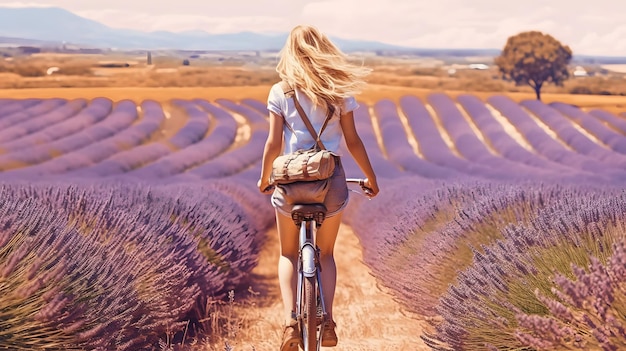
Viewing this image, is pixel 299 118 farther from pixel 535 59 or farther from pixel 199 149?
pixel 199 149

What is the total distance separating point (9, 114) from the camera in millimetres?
9859

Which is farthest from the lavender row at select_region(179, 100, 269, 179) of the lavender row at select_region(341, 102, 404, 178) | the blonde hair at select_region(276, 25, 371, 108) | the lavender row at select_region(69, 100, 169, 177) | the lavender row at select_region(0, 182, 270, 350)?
the blonde hair at select_region(276, 25, 371, 108)

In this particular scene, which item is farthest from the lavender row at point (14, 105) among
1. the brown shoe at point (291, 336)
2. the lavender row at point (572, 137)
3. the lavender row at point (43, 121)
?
the brown shoe at point (291, 336)

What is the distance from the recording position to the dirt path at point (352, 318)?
4215 millimetres

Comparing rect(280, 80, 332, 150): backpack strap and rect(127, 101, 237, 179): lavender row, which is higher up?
rect(280, 80, 332, 150): backpack strap

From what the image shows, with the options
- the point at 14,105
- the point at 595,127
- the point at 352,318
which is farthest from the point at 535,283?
the point at 595,127

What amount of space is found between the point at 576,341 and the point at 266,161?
1.24m

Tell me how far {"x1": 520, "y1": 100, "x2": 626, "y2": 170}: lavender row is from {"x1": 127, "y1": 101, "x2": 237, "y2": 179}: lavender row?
16.0ft

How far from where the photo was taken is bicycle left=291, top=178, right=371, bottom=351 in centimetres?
292

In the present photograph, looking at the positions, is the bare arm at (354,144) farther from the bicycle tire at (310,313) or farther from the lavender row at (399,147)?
the lavender row at (399,147)

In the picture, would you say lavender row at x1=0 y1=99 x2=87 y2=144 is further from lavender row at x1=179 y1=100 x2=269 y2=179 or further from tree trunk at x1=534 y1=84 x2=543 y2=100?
tree trunk at x1=534 y1=84 x2=543 y2=100

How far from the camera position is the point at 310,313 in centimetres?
290

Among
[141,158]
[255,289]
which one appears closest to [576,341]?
[255,289]

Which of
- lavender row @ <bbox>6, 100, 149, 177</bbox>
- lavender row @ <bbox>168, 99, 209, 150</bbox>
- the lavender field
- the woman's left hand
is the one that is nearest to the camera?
the lavender field
